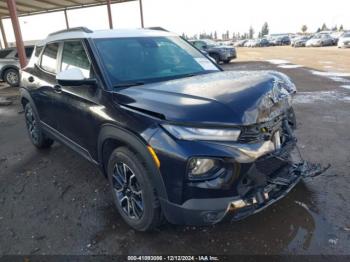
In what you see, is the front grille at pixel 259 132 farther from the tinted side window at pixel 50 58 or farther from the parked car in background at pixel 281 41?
the parked car in background at pixel 281 41

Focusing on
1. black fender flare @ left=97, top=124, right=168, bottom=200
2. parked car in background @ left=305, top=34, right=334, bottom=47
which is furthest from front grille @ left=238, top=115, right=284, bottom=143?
parked car in background @ left=305, top=34, right=334, bottom=47

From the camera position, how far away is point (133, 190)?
266 centimetres

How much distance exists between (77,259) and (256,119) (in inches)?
73.5

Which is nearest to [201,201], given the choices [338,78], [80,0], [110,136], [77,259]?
[110,136]

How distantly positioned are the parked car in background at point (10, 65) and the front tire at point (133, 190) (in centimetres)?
1161

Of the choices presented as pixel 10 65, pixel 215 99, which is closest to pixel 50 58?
pixel 215 99

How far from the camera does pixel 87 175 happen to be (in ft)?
13.1

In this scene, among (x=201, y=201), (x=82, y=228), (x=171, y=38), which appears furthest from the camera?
(x=171, y=38)

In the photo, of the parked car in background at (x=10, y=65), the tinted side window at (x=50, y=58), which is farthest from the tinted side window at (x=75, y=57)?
the parked car in background at (x=10, y=65)

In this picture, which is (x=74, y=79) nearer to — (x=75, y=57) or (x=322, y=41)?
(x=75, y=57)

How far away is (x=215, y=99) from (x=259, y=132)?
42 centimetres

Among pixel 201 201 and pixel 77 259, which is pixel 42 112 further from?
pixel 201 201

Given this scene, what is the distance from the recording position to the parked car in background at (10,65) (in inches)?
495

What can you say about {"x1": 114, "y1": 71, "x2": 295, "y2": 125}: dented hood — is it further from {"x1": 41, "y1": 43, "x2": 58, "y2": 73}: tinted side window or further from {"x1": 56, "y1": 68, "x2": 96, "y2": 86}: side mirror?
{"x1": 41, "y1": 43, "x2": 58, "y2": 73}: tinted side window
